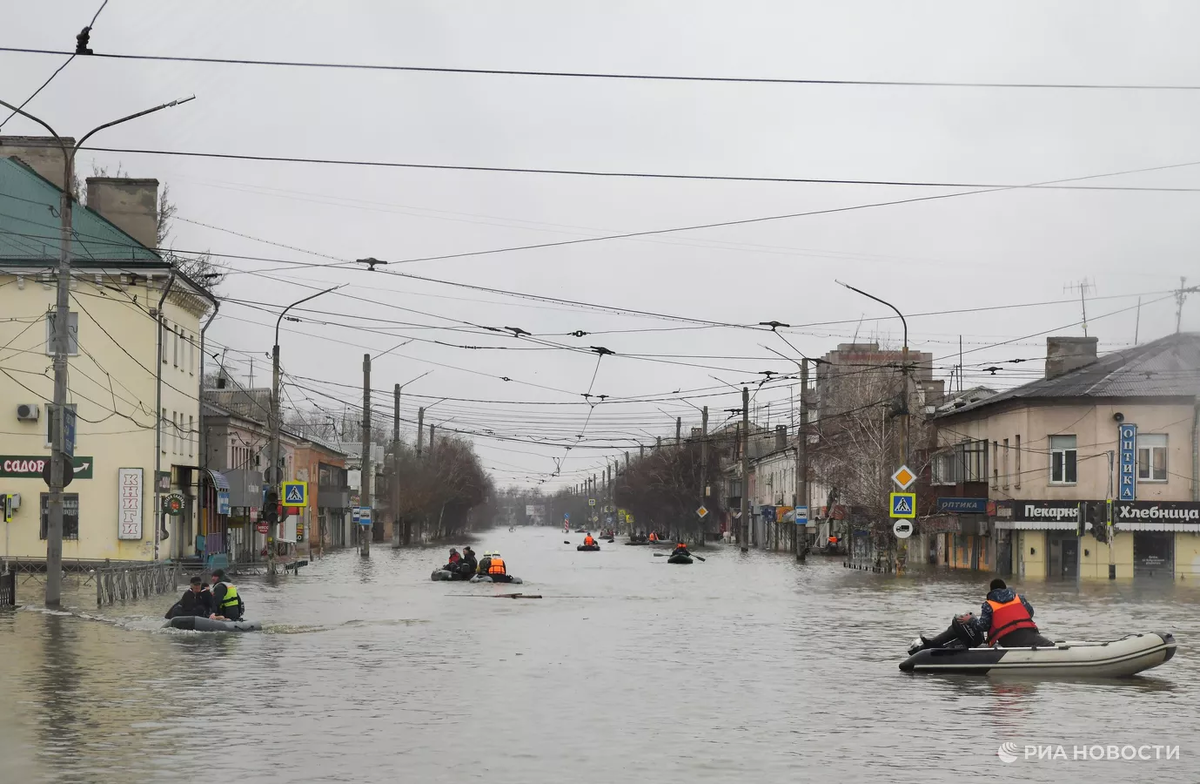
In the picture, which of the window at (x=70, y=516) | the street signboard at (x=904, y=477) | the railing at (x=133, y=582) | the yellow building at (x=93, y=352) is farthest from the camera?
the window at (x=70, y=516)

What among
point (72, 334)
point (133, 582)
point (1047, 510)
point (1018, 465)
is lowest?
point (133, 582)

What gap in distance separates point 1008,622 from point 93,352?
1725 inches

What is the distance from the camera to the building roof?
62.7 metres

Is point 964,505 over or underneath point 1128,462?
underneath

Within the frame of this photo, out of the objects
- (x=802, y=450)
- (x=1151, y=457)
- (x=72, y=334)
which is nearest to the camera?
(x=72, y=334)

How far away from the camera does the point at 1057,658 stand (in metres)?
21.8

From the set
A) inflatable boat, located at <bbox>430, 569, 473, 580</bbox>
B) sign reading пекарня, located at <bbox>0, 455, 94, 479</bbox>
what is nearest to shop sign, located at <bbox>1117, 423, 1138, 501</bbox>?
inflatable boat, located at <bbox>430, 569, 473, 580</bbox>

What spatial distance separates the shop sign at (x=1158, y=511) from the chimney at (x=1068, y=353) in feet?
32.5

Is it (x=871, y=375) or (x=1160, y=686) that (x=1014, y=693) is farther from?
(x=871, y=375)

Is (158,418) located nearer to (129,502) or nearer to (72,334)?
(129,502)

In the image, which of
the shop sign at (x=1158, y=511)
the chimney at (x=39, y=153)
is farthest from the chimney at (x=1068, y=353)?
the chimney at (x=39, y=153)

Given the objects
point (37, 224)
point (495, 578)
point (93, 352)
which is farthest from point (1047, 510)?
point (37, 224)

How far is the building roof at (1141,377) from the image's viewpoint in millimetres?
62688

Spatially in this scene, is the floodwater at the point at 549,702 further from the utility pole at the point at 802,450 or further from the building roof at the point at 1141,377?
the utility pole at the point at 802,450
